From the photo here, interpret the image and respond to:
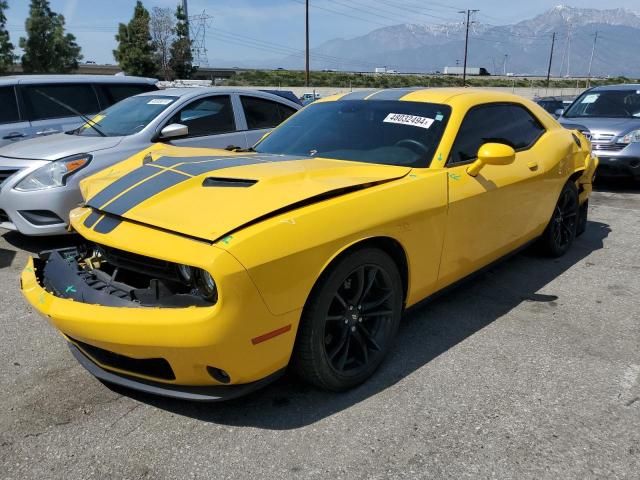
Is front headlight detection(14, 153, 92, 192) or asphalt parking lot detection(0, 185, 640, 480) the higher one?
front headlight detection(14, 153, 92, 192)

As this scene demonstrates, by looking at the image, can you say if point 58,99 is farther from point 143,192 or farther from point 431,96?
point 431,96

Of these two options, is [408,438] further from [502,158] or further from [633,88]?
[633,88]

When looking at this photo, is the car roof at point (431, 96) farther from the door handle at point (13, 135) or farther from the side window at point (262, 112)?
the door handle at point (13, 135)

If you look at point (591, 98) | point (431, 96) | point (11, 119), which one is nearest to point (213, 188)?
point (431, 96)

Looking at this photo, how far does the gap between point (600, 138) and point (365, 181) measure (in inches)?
256

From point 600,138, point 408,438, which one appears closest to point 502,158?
point 408,438

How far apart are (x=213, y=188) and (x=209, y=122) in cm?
351

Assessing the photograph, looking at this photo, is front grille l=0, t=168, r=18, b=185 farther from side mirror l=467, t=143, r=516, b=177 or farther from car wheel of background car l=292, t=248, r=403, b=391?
side mirror l=467, t=143, r=516, b=177

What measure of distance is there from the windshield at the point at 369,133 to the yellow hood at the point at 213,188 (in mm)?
175

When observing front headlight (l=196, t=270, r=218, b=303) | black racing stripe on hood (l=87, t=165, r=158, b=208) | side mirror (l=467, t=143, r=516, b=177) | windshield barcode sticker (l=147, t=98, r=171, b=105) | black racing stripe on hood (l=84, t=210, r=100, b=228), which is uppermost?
windshield barcode sticker (l=147, t=98, r=171, b=105)

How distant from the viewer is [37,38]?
121 ft

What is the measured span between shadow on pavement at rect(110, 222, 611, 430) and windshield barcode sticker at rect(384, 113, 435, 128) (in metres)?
1.08

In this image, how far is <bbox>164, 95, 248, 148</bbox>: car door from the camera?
18.7 ft

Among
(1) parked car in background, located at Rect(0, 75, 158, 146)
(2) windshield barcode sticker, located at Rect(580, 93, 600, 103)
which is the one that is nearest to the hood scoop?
(1) parked car in background, located at Rect(0, 75, 158, 146)
